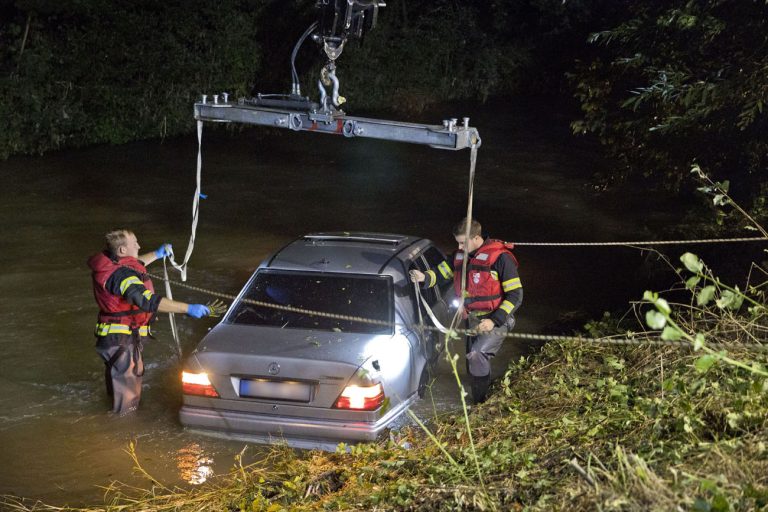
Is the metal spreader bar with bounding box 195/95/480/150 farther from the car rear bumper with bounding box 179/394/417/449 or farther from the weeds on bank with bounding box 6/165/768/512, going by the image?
the car rear bumper with bounding box 179/394/417/449

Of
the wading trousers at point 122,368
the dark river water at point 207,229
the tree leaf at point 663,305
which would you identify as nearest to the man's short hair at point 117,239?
the wading trousers at point 122,368

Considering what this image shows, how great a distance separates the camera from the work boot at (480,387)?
24.8 feet

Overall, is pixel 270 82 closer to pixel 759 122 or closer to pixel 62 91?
pixel 62 91

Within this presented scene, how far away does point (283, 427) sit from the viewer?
6160mm

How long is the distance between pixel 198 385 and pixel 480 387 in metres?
2.40

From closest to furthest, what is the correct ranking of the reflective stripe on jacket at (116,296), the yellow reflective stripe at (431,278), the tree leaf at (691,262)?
the tree leaf at (691,262)
the reflective stripe on jacket at (116,296)
the yellow reflective stripe at (431,278)

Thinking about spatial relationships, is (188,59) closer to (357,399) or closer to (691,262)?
(357,399)

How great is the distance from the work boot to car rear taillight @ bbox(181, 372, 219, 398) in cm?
226

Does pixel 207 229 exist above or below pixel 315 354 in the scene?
below

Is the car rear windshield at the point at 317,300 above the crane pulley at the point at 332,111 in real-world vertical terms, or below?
below

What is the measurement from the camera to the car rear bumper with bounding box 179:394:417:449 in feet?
20.0

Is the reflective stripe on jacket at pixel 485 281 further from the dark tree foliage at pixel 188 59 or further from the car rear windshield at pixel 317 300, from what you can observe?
the dark tree foliage at pixel 188 59

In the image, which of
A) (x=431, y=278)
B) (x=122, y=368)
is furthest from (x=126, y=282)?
(x=431, y=278)

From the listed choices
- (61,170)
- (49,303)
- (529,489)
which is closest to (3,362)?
(49,303)
